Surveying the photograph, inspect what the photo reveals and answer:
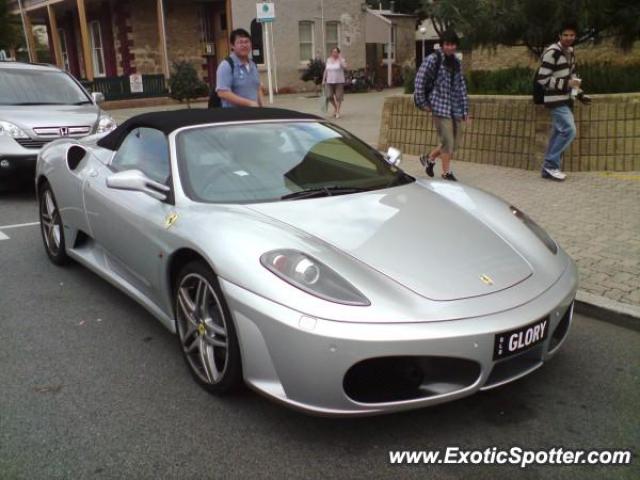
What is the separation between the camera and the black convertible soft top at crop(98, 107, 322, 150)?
3.86m

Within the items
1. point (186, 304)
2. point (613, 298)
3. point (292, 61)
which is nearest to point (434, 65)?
point (613, 298)

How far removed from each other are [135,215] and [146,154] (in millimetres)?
522

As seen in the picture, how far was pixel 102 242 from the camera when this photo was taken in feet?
13.4

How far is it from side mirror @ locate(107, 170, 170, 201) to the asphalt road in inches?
35.4

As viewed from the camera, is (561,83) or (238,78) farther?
(561,83)

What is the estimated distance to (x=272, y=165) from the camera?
143 inches

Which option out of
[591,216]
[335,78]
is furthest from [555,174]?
[335,78]

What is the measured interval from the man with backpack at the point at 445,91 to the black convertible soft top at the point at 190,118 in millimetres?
3264

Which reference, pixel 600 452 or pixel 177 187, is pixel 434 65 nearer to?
pixel 177 187

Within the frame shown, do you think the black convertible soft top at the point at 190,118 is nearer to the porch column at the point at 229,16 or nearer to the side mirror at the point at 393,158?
the side mirror at the point at 393,158

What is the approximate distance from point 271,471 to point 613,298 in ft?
8.81

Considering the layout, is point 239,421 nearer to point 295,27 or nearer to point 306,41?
point 295,27

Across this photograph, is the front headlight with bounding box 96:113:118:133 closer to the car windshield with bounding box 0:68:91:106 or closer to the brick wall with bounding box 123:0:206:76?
the car windshield with bounding box 0:68:91:106

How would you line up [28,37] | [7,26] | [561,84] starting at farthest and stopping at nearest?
[7,26] → [28,37] → [561,84]
